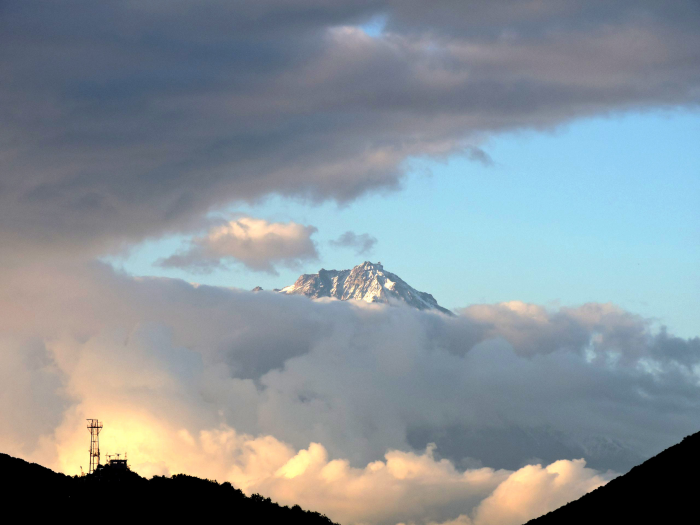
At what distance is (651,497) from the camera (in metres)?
130

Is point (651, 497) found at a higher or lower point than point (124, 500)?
lower

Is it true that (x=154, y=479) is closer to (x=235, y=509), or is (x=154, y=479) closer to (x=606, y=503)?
(x=235, y=509)

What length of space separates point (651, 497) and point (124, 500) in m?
93.0

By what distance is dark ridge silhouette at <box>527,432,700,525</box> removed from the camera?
403ft

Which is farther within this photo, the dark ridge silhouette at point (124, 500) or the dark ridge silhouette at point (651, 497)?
the dark ridge silhouette at point (124, 500)

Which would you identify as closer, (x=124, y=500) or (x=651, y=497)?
(x=651, y=497)

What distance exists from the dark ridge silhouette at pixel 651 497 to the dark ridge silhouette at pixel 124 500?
60329 mm

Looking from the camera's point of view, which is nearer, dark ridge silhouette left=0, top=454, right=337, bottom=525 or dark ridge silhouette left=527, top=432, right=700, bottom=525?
dark ridge silhouette left=527, top=432, right=700, bottom=525

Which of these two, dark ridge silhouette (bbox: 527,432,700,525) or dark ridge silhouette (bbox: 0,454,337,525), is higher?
dark ridge silhouette (bbox: 0,454,337,525)

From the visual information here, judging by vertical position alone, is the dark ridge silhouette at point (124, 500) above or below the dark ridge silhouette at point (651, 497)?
above

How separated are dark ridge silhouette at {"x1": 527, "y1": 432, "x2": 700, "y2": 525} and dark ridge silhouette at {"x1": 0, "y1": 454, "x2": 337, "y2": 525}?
198ft

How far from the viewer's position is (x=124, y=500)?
171375mm

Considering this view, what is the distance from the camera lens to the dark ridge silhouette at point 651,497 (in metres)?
123

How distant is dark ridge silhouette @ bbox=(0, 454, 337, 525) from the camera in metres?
159
